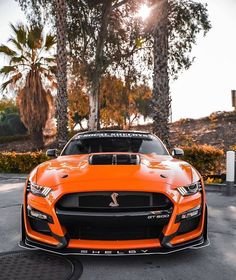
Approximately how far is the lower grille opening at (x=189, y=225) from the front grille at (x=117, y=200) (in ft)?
0.83

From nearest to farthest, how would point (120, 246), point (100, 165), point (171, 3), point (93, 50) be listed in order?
1. point (120, 246)
2. point (100, 165)
3. point (171, 3)
4. point (93, 50)

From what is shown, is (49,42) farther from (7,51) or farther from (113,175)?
(113,175)

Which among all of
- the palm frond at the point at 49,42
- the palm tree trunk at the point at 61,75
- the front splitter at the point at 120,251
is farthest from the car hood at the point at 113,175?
the palm frond at the point at 49,42

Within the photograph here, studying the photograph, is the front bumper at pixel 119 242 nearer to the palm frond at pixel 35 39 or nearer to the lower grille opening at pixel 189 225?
the lower grille opening at pixel 189 225

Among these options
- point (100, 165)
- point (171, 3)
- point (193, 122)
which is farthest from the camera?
point (193, 122)

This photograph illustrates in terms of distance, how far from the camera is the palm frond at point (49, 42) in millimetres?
23288

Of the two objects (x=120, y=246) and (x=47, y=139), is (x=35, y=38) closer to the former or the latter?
(x=47, y=139)

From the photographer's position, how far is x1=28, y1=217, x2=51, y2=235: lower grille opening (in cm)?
389

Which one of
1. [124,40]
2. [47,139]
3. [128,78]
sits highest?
[124,40]

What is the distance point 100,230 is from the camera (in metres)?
3.81

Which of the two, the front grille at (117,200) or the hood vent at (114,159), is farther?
the hood vent at (114,159)

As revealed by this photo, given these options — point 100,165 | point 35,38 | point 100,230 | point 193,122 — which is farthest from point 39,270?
point 193,122

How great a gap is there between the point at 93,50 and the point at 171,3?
530 cm

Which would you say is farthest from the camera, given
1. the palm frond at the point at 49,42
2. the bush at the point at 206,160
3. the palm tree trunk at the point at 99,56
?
the palm frond at the point at 49,42
